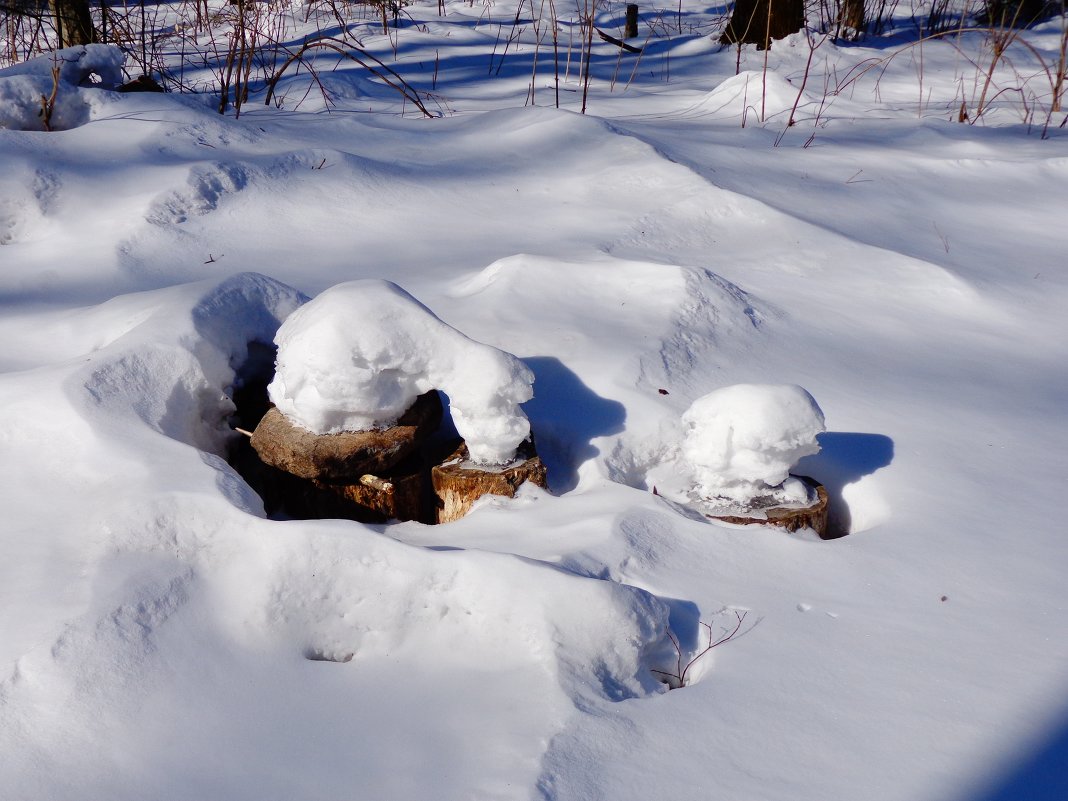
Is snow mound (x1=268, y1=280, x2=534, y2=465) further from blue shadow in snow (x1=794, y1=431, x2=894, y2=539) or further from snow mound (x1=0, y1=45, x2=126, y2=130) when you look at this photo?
snow mound (x1=0, y1=45, x2=126, y2=130)

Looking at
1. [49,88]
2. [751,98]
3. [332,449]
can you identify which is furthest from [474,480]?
[751,98]

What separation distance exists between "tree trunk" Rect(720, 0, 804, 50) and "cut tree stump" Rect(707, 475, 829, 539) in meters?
5.42

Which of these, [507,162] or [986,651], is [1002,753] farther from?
[507,162]

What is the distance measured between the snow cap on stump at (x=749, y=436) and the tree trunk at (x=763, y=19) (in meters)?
5.35

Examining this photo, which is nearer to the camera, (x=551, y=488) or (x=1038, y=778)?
(x=1038, y=778)

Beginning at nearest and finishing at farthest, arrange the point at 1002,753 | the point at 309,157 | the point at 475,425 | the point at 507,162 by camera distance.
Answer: the point at 1002,753 → the point at 475,425 → the point at 309,157 → the point at 507,162

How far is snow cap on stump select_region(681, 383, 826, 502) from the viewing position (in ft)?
6.47

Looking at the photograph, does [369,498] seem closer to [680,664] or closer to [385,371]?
[385,371]

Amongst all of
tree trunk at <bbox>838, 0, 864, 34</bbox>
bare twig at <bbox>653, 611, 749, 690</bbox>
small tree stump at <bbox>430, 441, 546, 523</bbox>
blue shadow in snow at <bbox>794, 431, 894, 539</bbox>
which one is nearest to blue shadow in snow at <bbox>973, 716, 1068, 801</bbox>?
bare twig at <bbox>653, 611, 749, 690</bbox>

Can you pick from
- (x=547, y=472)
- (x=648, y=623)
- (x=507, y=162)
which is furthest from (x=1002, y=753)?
(x=507, y=162)

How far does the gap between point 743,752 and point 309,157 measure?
10.0ft

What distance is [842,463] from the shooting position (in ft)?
7.43

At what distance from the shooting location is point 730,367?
258 cm

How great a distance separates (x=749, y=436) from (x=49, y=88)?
3.43 m
